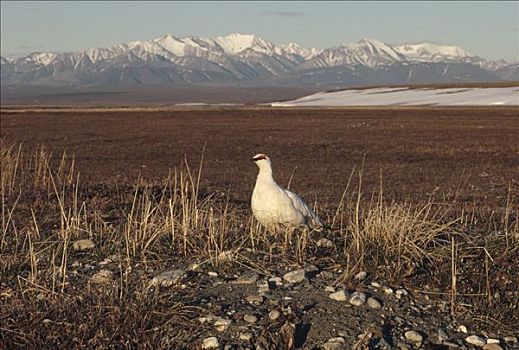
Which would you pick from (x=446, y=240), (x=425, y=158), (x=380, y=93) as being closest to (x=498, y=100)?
(x=380, y=93)

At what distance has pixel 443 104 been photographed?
147 metres

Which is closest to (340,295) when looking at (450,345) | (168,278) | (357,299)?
(357,299)

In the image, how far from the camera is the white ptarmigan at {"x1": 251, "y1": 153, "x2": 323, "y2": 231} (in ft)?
29.4

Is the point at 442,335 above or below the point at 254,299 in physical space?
below

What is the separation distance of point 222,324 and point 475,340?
2.11 metres

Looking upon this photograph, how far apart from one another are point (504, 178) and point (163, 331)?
21.7 meters

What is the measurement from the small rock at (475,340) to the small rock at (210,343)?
210 cm

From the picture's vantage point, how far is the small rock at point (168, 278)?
6.74 metres

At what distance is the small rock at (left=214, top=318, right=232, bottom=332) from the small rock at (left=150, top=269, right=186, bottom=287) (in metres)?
0.92

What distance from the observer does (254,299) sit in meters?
6.34

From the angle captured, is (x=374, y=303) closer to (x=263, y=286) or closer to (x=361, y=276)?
(x=361, y=276)

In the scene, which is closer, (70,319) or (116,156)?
(70,319)

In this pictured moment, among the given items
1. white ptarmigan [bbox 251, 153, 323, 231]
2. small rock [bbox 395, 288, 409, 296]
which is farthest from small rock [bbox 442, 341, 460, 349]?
white ptarmigan [bbox 251, 153, 323, 231]

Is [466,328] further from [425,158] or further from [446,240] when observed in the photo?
[425,158]
